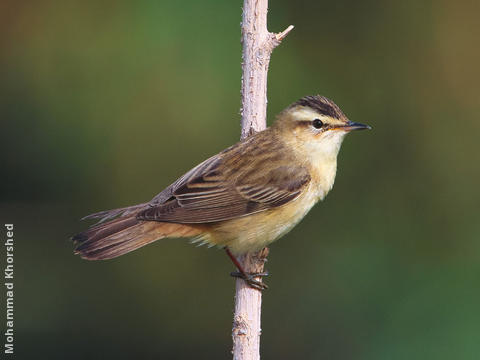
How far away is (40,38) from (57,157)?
990 mm

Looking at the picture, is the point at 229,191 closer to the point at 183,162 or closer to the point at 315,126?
the point at 315,126

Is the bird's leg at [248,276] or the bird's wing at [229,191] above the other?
the bird's wing at [229,191]

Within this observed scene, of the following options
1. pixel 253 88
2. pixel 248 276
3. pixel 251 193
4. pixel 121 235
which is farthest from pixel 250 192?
pixel 121 235

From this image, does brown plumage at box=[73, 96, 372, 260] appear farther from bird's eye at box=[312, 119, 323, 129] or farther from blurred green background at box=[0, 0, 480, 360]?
blurred green background at box=[0, 0, 480, 360]

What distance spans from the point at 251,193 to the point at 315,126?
61cm

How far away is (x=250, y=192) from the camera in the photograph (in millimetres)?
4684

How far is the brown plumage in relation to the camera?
4.52 metres

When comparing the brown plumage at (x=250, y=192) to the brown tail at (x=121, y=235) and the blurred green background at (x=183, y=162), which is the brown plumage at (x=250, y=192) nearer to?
the brown tail at (x=121, y=235)

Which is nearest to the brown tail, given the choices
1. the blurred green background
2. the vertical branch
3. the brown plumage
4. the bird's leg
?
the brown plumage

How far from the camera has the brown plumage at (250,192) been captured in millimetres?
4520

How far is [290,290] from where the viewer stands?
18.0ft

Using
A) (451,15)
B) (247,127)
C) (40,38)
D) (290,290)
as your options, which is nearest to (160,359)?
(290,290)

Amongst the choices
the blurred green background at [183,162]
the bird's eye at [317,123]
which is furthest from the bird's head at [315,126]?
the blurred green background at [183,162]

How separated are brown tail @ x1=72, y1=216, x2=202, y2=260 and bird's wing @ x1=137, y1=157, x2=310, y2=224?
10cm
